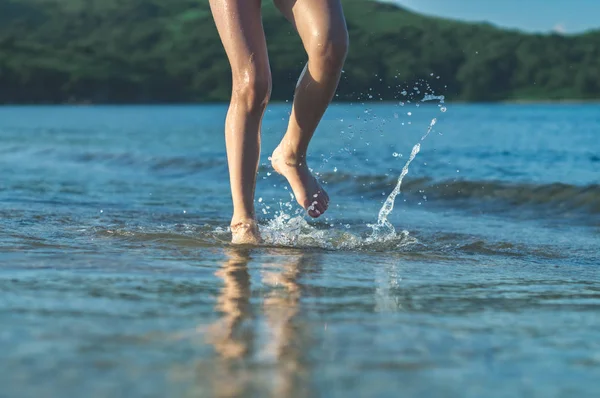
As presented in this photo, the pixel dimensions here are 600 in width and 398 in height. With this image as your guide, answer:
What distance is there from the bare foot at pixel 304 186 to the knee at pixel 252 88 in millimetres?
436

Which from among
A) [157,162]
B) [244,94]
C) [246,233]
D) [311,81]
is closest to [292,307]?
[246,233]

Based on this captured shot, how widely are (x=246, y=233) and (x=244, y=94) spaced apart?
59 centimetres

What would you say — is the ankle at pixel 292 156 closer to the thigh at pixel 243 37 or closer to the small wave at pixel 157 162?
the thigh at pixel 243 37

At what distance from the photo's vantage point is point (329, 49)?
403cm

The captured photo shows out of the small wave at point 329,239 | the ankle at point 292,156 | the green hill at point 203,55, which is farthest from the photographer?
the green hill at point 203,55

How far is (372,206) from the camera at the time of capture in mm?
7852

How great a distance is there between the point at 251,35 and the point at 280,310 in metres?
1.82

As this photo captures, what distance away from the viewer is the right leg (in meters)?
4.04

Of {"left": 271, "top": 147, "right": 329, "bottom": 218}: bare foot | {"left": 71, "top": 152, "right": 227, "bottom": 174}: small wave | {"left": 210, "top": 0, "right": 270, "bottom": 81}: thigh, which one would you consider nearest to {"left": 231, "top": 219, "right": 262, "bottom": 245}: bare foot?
{"left": 271, "top": 147, "right": 329, "bottom": 218}: bare foot

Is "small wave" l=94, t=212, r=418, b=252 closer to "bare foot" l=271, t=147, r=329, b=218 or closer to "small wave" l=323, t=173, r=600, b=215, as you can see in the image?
"bare foot" l=271, t=147, r=329, b=218

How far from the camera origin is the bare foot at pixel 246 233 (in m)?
4.13

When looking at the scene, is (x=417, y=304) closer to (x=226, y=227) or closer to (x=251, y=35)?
(x=251, y=35)

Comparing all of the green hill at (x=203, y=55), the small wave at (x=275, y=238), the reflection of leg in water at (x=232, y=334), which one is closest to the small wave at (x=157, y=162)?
the small wave at (x=275, y=238)

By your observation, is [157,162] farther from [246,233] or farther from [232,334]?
[232,334]
